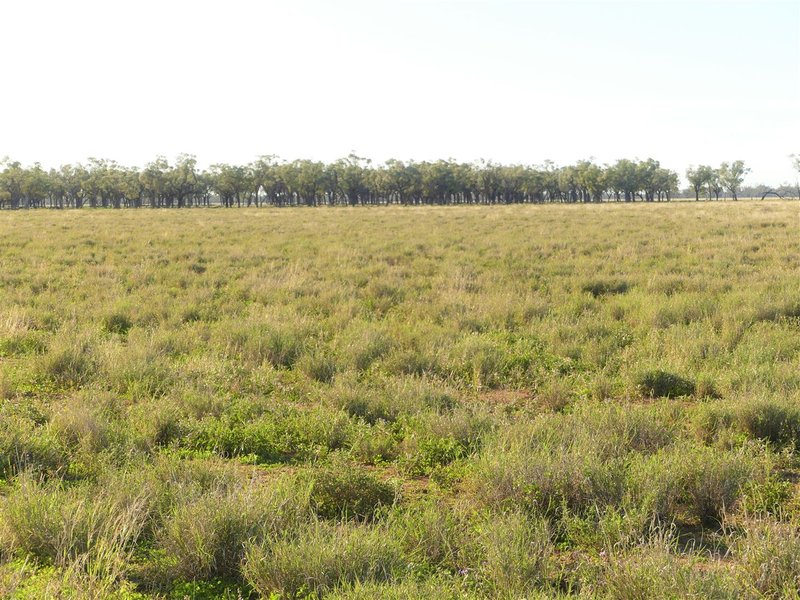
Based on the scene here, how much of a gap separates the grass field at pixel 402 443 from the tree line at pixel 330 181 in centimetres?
10518

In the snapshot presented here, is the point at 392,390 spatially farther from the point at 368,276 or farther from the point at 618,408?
the point at 368,276

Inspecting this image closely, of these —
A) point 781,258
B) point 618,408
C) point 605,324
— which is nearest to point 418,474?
point 618,408

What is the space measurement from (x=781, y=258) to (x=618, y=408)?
1424cm

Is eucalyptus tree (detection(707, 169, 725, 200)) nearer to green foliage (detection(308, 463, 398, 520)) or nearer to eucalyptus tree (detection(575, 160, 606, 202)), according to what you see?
eucalyptus tree (detection(575, 160, 606, 202))

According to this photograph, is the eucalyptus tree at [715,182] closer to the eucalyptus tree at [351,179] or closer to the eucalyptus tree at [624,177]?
the eucalyptus tree at [624,177]

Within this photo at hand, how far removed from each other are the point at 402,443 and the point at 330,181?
116m

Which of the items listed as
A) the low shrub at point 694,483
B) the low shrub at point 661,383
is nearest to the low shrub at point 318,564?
the low shrub at point 694,483

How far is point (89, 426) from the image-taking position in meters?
5.11

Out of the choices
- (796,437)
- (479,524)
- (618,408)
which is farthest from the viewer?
(618,408)

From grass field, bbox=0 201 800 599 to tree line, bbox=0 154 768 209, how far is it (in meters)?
105

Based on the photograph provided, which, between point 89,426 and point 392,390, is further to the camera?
point 392,390

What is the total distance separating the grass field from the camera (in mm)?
3232

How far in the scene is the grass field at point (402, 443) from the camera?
323cm

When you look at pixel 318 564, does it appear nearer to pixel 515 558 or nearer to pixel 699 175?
pixel 515 558
